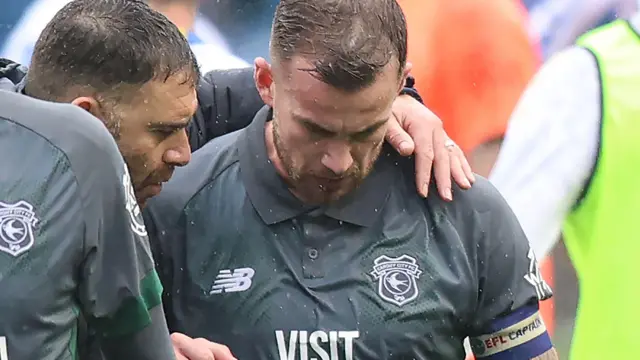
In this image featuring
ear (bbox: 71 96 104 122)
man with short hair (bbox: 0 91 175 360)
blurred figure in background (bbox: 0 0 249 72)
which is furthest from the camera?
blurred figure in background (bbox: 0 0 249 72)

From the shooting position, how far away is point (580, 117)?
192 centimetres

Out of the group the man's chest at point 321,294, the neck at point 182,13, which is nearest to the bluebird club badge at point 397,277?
the man's chest at point 321,294

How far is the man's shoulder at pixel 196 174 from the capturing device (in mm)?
Result: 1188

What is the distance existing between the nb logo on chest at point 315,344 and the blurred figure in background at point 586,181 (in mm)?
858

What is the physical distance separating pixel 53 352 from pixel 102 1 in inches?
19.7

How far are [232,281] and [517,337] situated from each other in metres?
0.34

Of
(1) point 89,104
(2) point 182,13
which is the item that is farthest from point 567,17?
(1) point 89,104

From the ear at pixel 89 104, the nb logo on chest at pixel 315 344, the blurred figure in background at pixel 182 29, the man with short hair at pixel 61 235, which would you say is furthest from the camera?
the blurred figure in background at pixel 182 29

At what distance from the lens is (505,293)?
45.9 inches

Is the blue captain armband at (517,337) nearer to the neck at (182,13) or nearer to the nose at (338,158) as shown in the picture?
the nose at (338,158)

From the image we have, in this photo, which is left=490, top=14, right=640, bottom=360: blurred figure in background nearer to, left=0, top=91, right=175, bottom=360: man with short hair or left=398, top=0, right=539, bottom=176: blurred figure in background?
left=398, top=0, right=539, bottom=176: blurred figure in background

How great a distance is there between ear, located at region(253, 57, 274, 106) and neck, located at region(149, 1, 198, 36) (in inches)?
27.9

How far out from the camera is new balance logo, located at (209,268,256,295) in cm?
116

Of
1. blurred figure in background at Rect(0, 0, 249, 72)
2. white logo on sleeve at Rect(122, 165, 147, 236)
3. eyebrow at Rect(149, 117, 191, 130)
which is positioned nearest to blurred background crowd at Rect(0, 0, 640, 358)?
blurred figure in background at Rect(0, 0, 249, 72)
